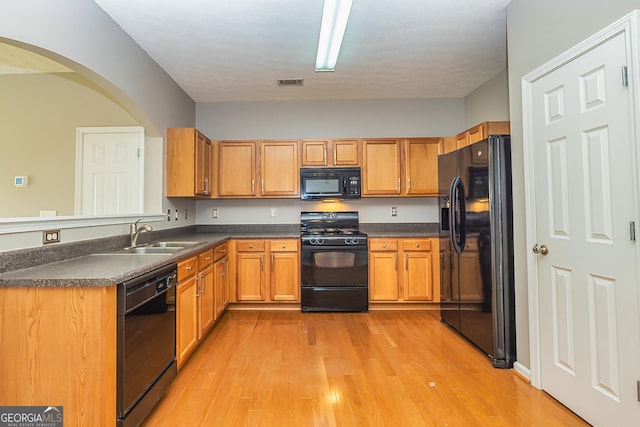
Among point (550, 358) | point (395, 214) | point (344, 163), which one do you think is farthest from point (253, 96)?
point (550, 358)

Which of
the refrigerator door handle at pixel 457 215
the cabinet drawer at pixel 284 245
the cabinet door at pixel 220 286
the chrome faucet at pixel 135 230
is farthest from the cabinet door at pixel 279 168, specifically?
the refrigerator door handle at pixel 457 215

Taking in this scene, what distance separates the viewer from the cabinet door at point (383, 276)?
371 centimetres

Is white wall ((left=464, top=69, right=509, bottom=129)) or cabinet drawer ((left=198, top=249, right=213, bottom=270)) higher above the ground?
white wall ((left=464, top=69, right=509, bottom=129))

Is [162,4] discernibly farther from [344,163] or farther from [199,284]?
[344,163]

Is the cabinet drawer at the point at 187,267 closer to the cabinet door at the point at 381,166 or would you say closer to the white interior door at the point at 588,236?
the cabinet door at the point at 381,166

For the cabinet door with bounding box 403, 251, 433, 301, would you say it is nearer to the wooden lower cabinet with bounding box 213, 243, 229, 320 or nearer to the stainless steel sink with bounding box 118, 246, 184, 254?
the wooden lower cabinet with bounding box 213, 243, 229, 320

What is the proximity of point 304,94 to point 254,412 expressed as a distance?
352 cm

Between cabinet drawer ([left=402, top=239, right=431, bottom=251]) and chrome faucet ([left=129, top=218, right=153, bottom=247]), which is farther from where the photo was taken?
cabinet drawer ([left=402, top=239, right=431, bottom=251])

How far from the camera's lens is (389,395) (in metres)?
2.01

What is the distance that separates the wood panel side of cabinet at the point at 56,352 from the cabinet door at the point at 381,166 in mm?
3174

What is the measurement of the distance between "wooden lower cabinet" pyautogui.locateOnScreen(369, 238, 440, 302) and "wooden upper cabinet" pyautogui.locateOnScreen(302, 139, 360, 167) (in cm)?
111

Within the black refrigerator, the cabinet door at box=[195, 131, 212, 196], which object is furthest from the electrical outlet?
the black refrigerator

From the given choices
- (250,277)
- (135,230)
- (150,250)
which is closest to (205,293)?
(150,250)

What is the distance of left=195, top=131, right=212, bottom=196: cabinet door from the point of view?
11.5ft
